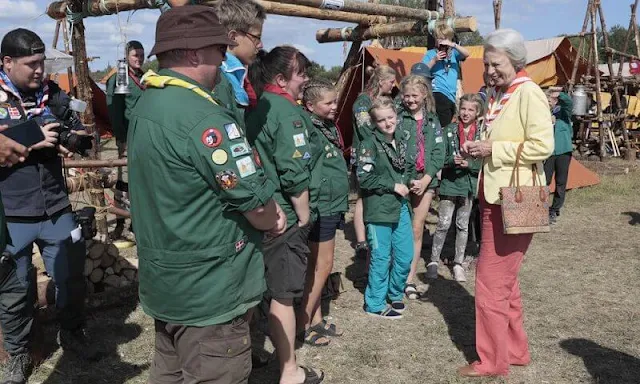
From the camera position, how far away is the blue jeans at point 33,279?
3.42 metres

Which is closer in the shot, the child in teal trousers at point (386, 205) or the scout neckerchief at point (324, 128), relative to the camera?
the scout neckerchief at point (324, 128)

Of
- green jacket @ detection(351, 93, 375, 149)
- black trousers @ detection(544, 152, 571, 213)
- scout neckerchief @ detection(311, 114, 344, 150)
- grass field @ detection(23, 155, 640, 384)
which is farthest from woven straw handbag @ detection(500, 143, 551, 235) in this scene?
black trousers @ detection(544, 152, 571, 213)

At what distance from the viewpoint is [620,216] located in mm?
8156

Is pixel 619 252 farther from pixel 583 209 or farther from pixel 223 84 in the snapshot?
pixel 223 84

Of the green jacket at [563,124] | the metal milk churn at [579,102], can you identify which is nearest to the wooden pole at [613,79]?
the metal milk churn at [579,102]

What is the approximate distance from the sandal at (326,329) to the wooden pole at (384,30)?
14.1 feet

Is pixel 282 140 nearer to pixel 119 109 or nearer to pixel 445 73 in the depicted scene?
pixel 119 109

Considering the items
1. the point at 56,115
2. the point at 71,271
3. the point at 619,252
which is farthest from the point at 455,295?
the point at 56,115

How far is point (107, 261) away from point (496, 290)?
3485 mm

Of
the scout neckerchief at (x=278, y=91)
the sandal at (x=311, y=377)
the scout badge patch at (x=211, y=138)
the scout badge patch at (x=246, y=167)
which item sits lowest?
the sandal at (x=311, y=377)

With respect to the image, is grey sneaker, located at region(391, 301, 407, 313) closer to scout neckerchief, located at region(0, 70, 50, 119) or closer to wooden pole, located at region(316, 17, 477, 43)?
scout neckerchief, located at region(0, 70, 50, 119)

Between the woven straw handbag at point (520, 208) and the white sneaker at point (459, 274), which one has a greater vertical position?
the woven straw handbag at point (520, 208)

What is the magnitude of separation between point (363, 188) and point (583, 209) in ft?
17.7

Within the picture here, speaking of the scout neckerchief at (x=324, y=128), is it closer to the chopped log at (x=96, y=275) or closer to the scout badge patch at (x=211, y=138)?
the scout badge patch at (x=211, y=138)
